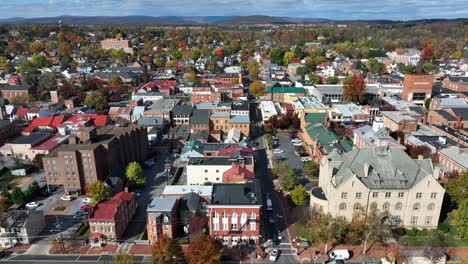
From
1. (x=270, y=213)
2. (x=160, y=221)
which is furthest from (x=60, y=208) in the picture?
(x=270, y=213)

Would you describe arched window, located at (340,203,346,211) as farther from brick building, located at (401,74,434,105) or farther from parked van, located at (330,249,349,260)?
brick building, located at (401,74,434,105)

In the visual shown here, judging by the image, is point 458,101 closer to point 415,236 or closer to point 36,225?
point 415,236

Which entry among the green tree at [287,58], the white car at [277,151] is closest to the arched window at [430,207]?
the white car at [277,151]

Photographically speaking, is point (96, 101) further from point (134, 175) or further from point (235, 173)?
point (235, 173)

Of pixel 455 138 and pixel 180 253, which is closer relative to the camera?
pixel 180 253

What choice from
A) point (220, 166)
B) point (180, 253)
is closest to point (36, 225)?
point (180, 253)

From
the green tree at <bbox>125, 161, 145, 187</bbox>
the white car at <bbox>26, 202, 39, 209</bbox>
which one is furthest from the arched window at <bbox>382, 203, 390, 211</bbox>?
the white car at <bbox>26, 202, 39, 209</bbox>

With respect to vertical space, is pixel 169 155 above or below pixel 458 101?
below
